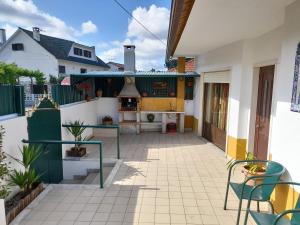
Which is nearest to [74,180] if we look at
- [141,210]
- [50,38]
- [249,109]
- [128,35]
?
[141,210]

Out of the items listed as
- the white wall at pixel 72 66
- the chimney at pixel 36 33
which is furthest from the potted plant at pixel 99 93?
the chimney at pixel 36 33

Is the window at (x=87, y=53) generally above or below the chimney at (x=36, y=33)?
below

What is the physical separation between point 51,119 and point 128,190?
8.47ft

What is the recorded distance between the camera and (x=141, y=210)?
11.0 feet

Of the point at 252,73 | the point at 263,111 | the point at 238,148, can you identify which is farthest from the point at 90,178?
the point at 252,73

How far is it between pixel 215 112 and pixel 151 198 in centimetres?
445

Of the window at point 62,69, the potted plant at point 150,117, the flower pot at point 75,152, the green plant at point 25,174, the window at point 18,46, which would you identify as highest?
the window at point 18,46

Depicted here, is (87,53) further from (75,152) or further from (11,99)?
(11,99)

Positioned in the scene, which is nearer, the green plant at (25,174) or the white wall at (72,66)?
the green plant at (25,174)

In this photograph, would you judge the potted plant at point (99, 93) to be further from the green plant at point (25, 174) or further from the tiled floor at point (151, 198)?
the green plant at point (25, 174)

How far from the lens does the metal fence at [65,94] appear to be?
18.2 feet

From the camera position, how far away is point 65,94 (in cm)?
624

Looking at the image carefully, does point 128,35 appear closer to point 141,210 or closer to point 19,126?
point 19,126

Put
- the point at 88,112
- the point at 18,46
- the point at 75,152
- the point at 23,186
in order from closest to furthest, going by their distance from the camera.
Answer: the point at 23,186
the point at 75,152
the point at 88,112
the point at 18,46
